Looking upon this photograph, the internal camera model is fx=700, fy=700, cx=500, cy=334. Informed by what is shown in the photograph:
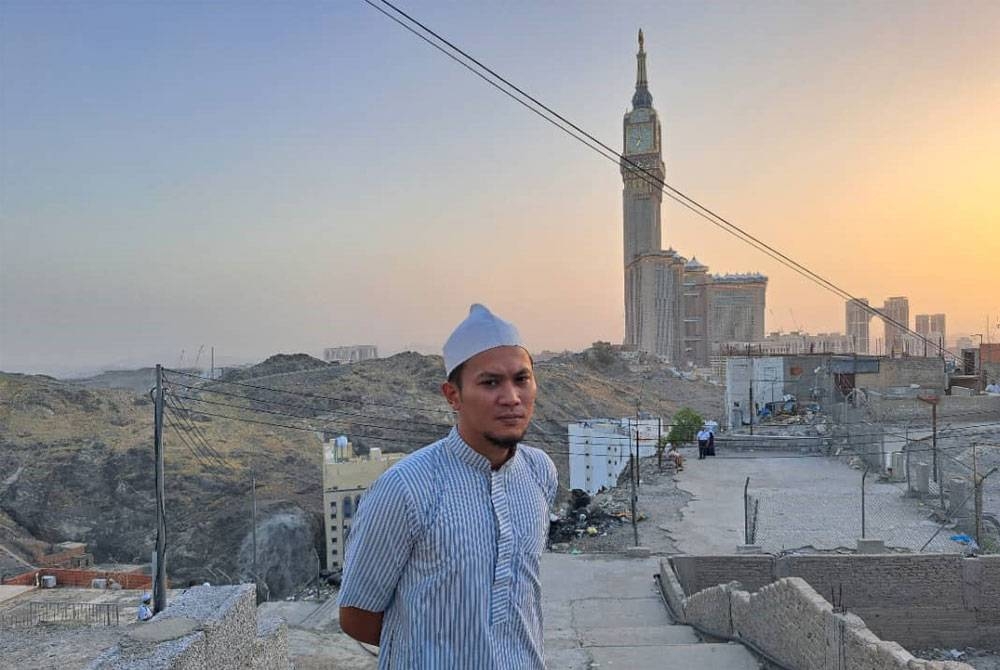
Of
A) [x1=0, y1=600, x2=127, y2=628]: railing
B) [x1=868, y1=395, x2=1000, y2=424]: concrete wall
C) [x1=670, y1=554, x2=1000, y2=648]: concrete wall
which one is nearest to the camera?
[x1=670, y1=554, x2=1000, y2=648]: concrete wall

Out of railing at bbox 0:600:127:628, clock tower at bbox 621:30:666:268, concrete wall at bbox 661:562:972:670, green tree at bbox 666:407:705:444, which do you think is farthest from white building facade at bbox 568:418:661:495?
clock tower at bbox 621:30:666:268

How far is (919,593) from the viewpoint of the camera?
361 inches

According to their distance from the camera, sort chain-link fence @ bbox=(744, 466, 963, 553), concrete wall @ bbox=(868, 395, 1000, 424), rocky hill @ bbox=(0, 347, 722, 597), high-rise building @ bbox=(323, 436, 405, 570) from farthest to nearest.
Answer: rocky hill @ bbox=(0, 347, 722, 597) < high-rise building @ bbox=(323, 436, 405, 570) < concrete wall @ bbox=(868, 395, 1000, 424) < chain-link fence @ bbox=(744, 466, 963, 553)

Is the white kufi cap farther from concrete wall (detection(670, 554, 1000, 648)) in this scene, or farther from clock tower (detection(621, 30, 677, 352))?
clock tower (detection(621, 30, 677, 352))

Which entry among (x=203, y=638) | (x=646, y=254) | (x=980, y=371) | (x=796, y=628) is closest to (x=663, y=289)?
(x=646, y=254)

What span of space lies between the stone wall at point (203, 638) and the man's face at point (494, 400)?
2.35m

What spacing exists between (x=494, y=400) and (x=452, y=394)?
139 mm

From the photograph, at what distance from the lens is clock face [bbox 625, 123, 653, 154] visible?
86.3 m

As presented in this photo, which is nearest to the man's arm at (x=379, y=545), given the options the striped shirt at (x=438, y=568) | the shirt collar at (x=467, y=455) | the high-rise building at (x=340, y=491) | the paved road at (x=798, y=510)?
the striped shirt at (x=438, y=568)

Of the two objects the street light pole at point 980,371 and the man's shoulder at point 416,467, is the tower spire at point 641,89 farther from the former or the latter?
the man's shoulder at point 416,467

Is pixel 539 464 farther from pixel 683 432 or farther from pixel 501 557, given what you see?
pixel 683 432

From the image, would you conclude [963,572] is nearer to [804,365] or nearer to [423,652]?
[423,652]

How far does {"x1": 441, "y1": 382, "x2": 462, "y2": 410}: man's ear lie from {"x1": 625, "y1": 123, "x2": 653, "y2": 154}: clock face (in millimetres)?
88447

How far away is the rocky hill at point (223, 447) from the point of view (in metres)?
32.8
